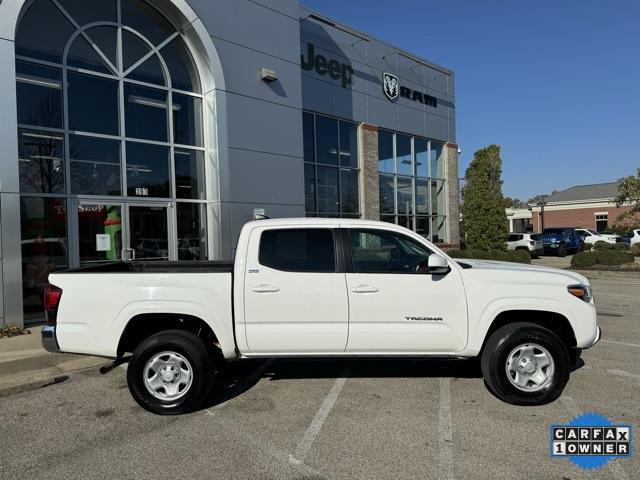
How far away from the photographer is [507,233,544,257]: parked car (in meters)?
27.9

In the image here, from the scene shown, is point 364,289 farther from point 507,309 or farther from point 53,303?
point 53,303

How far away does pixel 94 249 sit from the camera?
990cm

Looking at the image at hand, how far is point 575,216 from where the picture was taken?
60969mm

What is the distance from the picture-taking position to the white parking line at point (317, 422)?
3826 millimetres

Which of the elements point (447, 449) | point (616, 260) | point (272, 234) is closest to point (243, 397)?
point (272, 234)

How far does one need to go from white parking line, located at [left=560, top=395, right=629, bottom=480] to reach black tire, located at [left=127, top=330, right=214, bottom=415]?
3510mm

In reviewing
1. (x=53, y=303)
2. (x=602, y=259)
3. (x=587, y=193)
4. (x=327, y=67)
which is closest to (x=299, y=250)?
(x=53, y=303)

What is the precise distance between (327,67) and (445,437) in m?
15.4

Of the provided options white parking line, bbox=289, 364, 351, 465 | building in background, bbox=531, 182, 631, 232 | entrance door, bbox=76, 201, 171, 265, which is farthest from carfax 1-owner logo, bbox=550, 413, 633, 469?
building in background, bbox=531, 182, 631, 232

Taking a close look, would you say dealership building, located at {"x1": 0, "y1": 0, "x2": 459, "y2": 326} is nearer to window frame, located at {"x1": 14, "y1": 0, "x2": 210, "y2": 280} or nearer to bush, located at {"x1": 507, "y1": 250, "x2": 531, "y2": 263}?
window frame, located at {"x1": 14, "y1": 0, "x2": 210, "y2": 280}

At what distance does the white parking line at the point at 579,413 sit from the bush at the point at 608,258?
16354 mm

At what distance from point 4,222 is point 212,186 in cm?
443

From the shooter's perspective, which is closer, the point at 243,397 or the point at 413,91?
the point at 243,397

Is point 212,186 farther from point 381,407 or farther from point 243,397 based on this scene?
point 381,407
